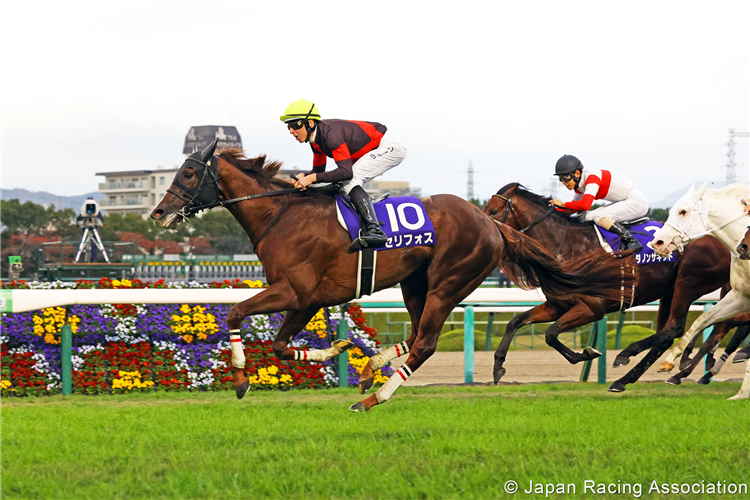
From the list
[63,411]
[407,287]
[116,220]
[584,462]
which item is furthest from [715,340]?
[116,220]

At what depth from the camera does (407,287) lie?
19.8ft

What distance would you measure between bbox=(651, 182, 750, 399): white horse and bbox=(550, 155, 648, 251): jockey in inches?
24.8

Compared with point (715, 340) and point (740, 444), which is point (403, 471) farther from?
point (715, 340)

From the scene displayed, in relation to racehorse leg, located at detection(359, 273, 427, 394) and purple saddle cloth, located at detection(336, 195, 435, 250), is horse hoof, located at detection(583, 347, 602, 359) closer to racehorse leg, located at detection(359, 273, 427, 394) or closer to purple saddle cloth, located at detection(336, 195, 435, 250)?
racehorse leg, located at detection(359, 273, 427, 394)

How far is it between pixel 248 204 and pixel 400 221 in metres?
0.97

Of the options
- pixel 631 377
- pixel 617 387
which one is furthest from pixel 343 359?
pixel 631 377

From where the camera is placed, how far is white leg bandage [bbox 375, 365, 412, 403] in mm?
5352

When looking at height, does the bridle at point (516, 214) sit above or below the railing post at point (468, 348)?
above

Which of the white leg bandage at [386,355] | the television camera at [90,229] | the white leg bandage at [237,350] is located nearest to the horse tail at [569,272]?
the white leg bandage at [386,355]

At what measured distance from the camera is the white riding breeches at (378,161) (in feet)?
18.2

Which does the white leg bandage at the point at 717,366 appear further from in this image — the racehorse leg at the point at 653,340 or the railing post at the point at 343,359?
the railing post at the point at 343,359

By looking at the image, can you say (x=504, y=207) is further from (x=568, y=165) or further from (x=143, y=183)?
(x=143, y=183)

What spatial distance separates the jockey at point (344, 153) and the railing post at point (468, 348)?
2.36 meters

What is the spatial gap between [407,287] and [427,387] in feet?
4.25
